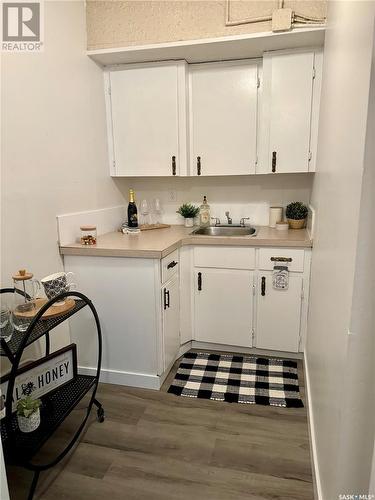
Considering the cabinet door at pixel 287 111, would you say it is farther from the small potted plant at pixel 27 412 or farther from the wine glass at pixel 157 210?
the small potted plant at pixel 27 412

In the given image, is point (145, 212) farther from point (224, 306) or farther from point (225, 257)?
point (224, 306)

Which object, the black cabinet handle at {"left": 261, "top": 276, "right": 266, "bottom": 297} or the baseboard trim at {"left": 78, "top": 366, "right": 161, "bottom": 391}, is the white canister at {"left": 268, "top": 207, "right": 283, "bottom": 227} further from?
the baseboard trim at {"left": 78, "top": 366, "right": 161, "bottom": 391}

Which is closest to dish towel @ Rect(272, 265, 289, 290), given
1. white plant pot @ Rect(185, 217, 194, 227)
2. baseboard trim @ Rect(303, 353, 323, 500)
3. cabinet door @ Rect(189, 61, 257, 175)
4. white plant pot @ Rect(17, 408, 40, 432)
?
baseboard trim @ Rect(303, 353, 323, 500)

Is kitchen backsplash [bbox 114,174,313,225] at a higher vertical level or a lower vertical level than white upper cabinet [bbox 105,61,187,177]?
lower

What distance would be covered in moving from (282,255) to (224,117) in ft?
3.70

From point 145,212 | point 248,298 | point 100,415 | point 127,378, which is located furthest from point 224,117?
point 100,415

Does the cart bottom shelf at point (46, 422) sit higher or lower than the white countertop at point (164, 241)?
lower

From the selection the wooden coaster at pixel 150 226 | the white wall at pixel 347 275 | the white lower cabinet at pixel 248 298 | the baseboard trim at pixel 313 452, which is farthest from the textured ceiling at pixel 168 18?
the baseboard trim at pixel 313 452

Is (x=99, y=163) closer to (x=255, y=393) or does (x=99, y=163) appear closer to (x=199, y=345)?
(x=199, y=345)

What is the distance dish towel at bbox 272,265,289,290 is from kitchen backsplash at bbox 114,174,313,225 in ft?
2.16

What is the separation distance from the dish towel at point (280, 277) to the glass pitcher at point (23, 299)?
4.93 feet

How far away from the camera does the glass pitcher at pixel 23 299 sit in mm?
1458

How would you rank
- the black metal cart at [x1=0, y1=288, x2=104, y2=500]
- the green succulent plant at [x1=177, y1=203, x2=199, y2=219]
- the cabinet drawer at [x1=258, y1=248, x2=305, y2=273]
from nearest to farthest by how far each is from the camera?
the black metal cart at [x1=0, y1=288, x2=104, y2=500] < the cabinet drawer at [x1=258, y1=248, x2=305, y2=273] < the green succulent plant at [x1=177, y1=203, x2=199, y2=219]

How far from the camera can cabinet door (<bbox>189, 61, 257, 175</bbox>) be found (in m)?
2.48
